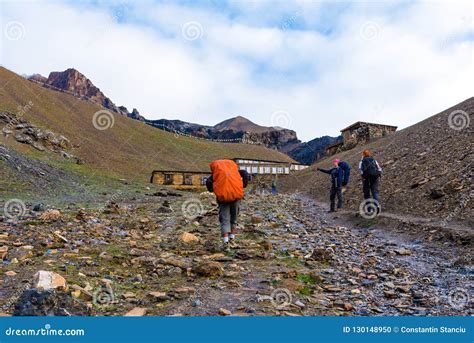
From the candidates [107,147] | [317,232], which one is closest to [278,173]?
[107,147]

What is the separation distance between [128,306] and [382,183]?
1933 centimetres

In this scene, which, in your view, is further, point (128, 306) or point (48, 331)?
point (128, 306)

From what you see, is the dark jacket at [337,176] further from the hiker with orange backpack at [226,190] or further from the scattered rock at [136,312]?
the scattered rock at [136,312]

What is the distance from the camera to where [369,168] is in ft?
52.0

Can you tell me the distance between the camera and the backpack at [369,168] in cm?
1581

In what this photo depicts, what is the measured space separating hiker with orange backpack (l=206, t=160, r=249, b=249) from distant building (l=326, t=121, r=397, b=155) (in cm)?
5774

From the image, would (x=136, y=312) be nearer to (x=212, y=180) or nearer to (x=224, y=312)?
(x=224, y=312)

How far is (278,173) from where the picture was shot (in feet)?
264

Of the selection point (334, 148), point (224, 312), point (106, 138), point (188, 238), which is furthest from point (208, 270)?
point (106, 138)

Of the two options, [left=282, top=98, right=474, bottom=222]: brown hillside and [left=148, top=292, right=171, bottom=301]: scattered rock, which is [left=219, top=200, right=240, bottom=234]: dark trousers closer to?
[left=148, top=292, right=171, bottom=301]: scattered rock

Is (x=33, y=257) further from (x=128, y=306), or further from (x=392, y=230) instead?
(x=392, y=230)

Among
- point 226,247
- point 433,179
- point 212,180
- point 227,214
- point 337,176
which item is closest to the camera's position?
point 226,247

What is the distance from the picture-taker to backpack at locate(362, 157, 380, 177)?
15.8 meters

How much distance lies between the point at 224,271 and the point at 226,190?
9.02ft
